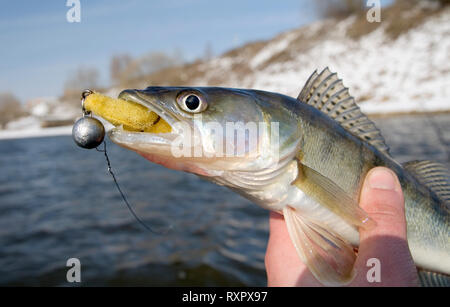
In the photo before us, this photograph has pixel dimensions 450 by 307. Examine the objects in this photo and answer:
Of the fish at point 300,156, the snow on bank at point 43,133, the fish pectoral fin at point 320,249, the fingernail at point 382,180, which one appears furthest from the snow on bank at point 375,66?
the fish pectoral fin at point 320,249

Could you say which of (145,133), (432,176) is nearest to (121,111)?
(145,133)

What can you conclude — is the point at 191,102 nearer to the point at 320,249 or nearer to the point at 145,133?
the point at 145,133

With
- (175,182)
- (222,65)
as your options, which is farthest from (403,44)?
(175,182)

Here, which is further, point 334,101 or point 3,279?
point 3,279

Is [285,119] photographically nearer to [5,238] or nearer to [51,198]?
[5,238]

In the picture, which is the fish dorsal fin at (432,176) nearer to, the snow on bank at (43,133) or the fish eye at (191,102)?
the fish eye at (191,102)
